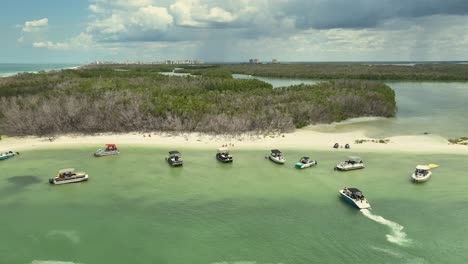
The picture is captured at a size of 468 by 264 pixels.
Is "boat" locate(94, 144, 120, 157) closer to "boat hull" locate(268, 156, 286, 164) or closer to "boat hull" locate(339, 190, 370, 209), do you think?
"boat hull" locate(268, 156, 286, 164)

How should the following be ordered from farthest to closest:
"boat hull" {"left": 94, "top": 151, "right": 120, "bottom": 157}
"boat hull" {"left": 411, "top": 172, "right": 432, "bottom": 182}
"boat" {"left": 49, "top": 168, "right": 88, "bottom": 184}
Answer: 1. "boat hull" {"left": 94, "top": 151, "right": 120, "bottom": 157}
2. "boat" {"left": 49, "top": 168, "right": 88, "bottom": 184}
3. "boat hull" {"left": 411, "top": 172, "right": 432, "bottom": 182}

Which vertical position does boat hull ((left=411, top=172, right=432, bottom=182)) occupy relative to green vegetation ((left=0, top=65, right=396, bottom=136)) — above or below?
below

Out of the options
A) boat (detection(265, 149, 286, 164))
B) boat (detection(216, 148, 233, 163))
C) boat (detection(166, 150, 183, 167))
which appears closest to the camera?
boat (detection(166, 150, 183, 167))

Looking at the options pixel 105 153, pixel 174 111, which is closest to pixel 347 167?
pixel 105 153

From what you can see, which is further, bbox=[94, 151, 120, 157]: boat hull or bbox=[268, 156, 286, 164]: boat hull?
bbox=[94, 151, 120, 157]: boat hull

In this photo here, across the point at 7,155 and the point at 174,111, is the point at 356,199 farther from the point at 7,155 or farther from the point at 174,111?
the point at 7,155

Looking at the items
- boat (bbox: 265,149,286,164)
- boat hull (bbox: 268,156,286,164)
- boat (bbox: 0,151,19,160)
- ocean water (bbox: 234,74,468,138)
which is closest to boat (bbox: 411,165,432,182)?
boat hull (bbox: 268,156,286,164)

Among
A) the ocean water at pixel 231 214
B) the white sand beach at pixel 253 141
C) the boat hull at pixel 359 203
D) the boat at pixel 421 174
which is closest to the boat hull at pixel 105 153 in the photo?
the ocean water at pixel 231 214

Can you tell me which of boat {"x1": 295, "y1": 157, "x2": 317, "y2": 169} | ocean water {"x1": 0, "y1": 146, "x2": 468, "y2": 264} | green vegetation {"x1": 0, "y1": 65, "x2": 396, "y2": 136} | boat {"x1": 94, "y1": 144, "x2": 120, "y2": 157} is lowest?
ocean water {"x1": 0, "y1": 146, "x2": 468, "y2": 264}
